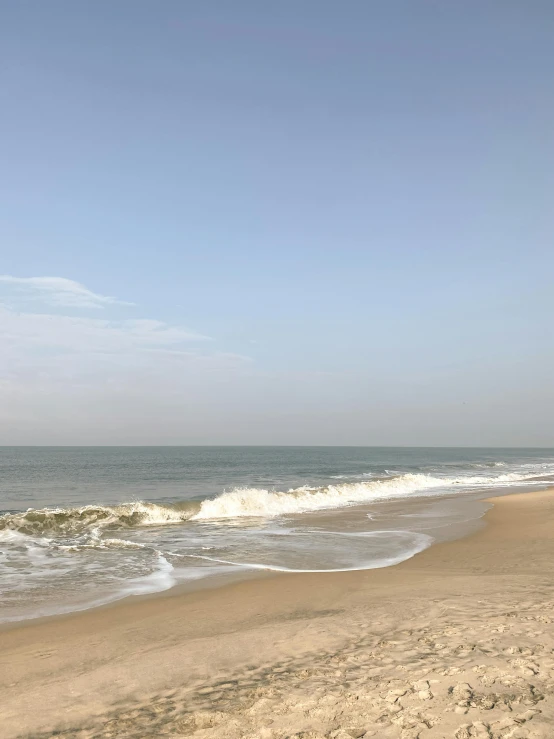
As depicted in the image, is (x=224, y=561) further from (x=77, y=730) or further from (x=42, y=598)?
(x=77, y=730)

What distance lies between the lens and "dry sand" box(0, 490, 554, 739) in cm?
450

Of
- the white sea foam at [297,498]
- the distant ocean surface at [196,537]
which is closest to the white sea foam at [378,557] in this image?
the distant ocean surface at [196,537]

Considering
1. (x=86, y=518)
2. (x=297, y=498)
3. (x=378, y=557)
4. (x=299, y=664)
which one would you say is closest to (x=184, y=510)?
(x=86, y=518)

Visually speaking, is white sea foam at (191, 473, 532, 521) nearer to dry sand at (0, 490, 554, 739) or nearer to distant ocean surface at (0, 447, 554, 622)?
distant ocean surface at (0, 447, 554, 622)

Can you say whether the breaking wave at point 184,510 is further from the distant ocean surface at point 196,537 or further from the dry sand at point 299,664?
the dry sand at point 299,664

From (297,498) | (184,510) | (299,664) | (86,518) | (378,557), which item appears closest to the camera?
(299,664)

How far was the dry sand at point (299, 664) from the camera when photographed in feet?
14.8

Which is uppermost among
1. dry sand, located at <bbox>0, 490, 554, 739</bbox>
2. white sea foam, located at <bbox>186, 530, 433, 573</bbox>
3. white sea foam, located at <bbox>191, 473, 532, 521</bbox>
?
dry sand, located at <bbox>0, 490, 554, 739</bbox>

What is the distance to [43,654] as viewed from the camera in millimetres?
6973

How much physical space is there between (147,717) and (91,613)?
15.6 ft

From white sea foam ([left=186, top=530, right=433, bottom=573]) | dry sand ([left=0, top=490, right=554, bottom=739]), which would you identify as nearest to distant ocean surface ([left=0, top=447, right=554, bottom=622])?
white sea foam ([left=186, top=530, right=433, bottom=573])

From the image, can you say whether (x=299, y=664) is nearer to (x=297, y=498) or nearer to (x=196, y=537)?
(x=196, y=537)

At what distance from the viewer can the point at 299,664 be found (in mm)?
5871

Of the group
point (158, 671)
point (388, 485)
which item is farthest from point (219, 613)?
point (388, 485)
